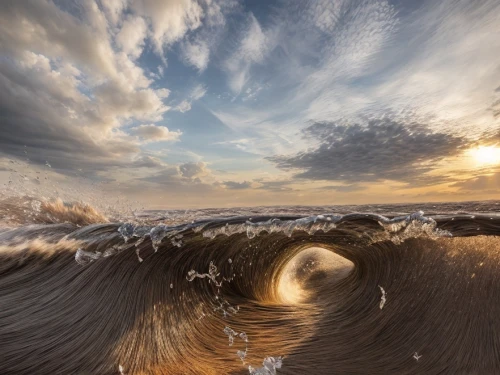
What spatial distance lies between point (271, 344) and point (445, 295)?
1.43 metres

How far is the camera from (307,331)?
103 inches

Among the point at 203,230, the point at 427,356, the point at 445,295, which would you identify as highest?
the point at 203,230

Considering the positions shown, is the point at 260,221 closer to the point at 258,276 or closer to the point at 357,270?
the point at 258,276

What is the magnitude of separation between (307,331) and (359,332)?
0.42 m

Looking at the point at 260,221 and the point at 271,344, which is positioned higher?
the point at 260,221

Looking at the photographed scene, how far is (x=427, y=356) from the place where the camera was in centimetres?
222

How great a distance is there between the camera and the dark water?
2.17 meters

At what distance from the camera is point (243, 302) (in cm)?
291

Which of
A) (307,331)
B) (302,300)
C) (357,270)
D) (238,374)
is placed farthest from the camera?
(302,300)

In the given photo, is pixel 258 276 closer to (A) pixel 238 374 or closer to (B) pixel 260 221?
(B) pixel 260 221

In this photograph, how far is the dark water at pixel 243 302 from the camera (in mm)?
2166

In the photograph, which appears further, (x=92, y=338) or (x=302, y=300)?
(x=302, y=300)

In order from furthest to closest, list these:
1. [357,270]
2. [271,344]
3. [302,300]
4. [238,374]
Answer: [302,300], [357,270], [271,344], [238,374]

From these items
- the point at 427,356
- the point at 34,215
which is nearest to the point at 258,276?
the point at 427,356
